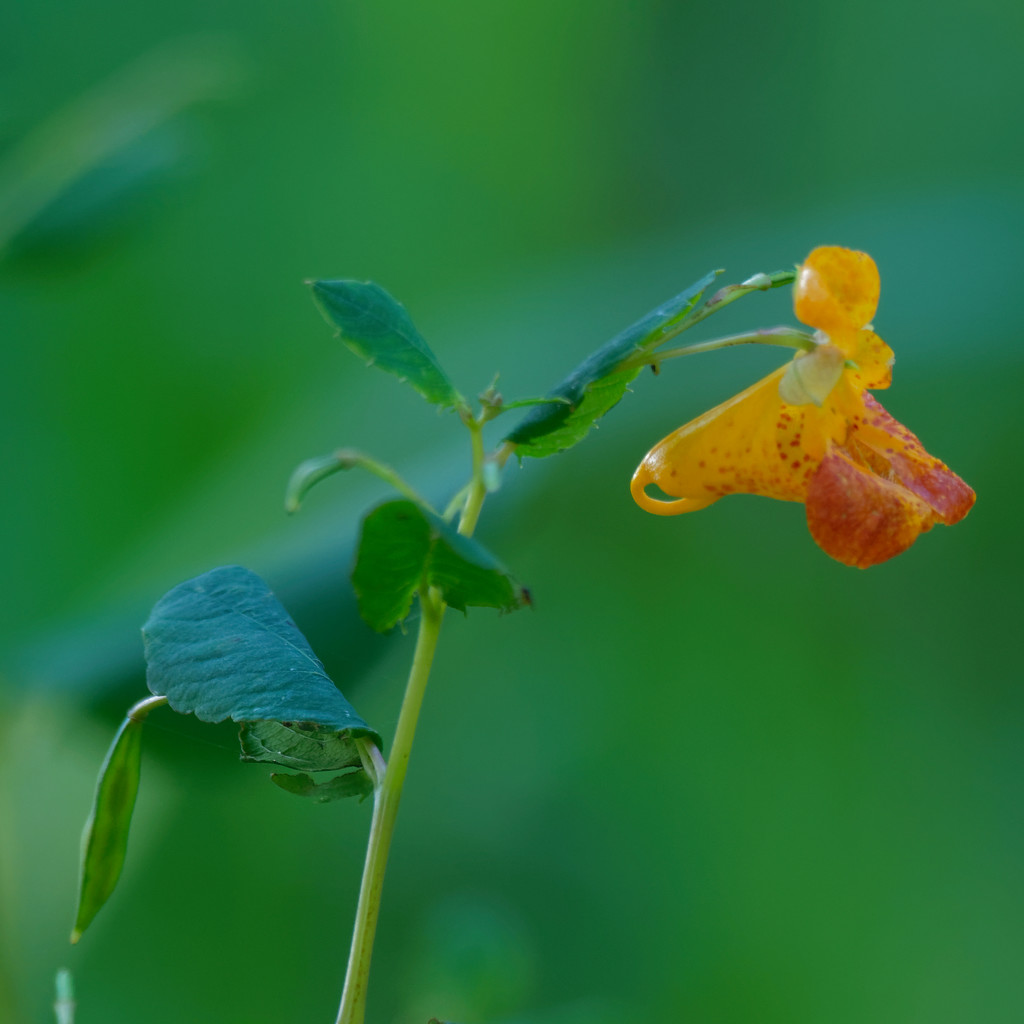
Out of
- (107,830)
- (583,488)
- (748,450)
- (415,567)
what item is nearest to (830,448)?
(748,450)

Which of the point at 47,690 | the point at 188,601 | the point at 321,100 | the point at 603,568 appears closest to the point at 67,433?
the point at 321,100

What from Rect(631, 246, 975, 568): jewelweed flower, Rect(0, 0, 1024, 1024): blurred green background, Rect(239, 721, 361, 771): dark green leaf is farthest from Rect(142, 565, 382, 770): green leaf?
Rect(0, 0, 1024, 1024): blurred green background

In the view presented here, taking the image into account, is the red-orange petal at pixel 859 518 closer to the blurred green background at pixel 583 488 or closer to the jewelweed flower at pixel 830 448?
the jewelweed flower at pixel 830 448

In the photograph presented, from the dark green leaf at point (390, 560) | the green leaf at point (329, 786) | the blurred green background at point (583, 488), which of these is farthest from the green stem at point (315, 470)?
the blurred green background at point (583, 488)

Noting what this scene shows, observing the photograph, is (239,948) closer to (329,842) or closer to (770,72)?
(329,842)

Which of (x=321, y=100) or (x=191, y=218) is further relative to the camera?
(x=321, y=100)

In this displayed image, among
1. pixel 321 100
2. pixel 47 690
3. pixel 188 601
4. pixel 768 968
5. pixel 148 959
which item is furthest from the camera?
pixel 321 100
